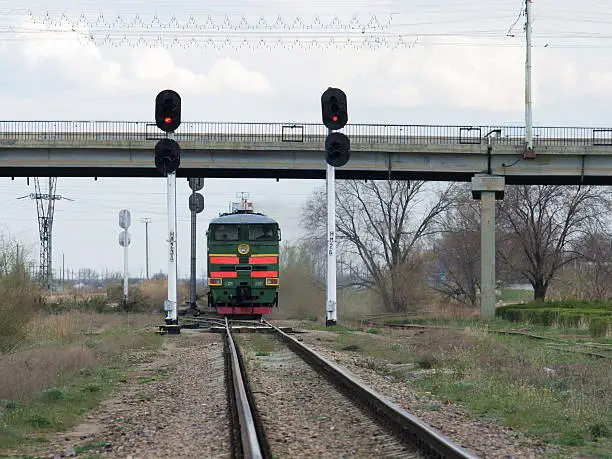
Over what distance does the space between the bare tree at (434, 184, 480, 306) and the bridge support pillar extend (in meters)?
15.2

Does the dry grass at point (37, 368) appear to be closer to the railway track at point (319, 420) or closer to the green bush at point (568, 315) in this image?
the railway track at point (319, 420)

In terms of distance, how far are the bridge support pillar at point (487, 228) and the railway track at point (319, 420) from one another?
25.8 metres

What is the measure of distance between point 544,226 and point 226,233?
23.8 m

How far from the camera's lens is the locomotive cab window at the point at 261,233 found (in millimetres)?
36031

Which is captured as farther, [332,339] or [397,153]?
[397,153]

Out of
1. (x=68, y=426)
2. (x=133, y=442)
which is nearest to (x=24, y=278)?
(x=68, y=426)

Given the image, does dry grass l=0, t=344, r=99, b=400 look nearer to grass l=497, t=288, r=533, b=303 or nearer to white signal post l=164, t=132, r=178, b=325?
white signal post l=164, t=132, r=178, b=325

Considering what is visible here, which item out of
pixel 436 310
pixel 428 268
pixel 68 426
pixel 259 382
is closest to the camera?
pixel 68 426

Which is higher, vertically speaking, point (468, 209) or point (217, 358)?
point (468, 209)

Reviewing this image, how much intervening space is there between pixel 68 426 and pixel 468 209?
4949cm

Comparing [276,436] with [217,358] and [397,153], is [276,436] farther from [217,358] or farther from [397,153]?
[397,153]

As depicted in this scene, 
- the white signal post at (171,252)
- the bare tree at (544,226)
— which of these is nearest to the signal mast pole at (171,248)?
the white signal post at (171,252)

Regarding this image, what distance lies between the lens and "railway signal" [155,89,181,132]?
26.1 m

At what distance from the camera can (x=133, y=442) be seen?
9719 mm
